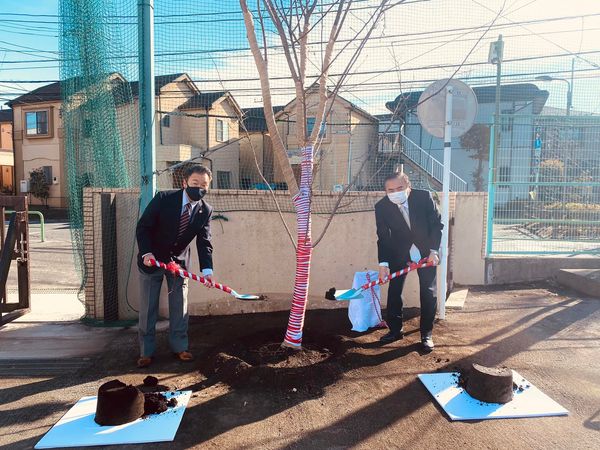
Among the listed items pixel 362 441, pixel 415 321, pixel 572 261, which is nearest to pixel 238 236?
pixel 415 321

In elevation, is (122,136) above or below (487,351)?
above

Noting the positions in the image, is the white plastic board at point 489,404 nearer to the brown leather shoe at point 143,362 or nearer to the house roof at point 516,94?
the brown leather shoe at point 143,362

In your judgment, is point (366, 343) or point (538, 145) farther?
point (538, 145)

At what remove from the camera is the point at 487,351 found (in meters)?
4.37

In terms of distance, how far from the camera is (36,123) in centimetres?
2845

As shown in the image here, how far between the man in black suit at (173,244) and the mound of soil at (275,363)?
1.47 feet

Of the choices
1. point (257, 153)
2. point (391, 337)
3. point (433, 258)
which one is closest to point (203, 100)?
point (257, 153)

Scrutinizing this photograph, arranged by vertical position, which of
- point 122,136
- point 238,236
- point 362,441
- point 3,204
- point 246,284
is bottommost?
point 362,441

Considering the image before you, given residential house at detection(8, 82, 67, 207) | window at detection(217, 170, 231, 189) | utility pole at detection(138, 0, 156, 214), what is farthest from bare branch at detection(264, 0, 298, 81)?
residential house at detection(8, 82, 67, 207)

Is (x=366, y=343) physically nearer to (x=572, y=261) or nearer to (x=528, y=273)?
(x=528, y=273)

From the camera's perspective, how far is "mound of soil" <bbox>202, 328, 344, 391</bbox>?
3725mm

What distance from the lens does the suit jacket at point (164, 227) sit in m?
4.03

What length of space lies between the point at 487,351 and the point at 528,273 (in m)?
3.43

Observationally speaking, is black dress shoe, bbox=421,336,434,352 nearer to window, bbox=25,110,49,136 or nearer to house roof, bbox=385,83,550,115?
house roof, bbox=385,83,550,115
